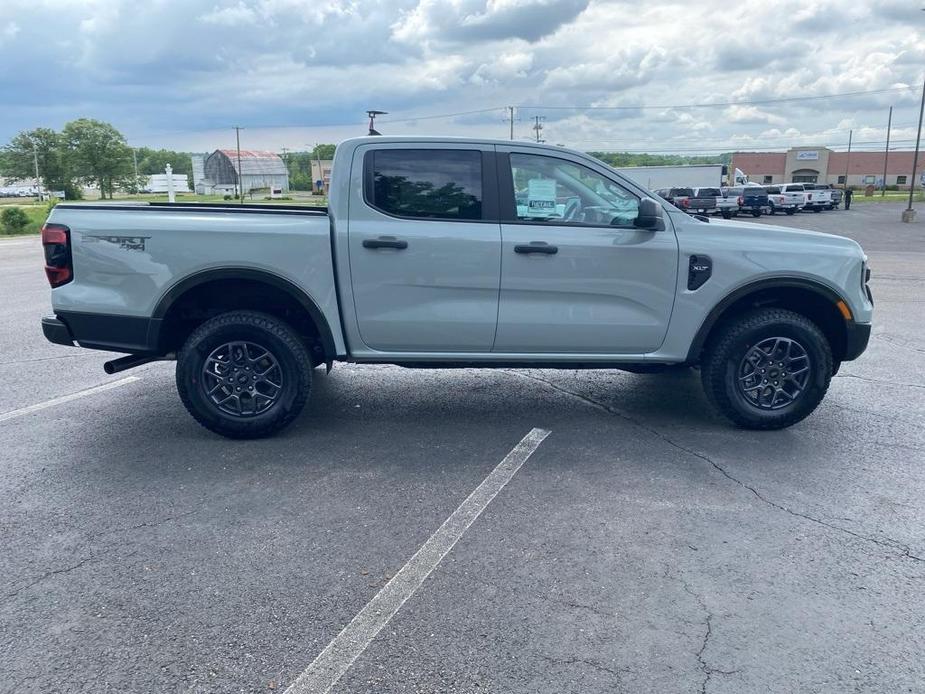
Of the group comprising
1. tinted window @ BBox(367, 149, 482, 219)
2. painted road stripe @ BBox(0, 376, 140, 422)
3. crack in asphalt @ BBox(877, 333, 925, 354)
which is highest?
tinted window @ BBox(367, 149, 482, 219)

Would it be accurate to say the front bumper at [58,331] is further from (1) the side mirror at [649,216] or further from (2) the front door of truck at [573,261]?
(1) the side mirror at [649,216]

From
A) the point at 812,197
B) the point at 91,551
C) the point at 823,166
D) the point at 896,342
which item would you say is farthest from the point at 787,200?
the point at 823,166

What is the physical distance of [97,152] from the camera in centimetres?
6950

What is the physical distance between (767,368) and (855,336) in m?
0.65

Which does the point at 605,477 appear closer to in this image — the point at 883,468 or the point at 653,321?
the point at 653,321

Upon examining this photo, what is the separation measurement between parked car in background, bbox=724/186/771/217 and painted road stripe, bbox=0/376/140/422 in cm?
4020

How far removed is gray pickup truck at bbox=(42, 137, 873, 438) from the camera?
15.9ft

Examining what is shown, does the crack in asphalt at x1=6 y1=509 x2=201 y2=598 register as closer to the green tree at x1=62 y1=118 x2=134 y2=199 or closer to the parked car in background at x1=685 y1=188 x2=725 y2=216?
the parked car in background at x1=685 y1=188 x2=725 y2=216

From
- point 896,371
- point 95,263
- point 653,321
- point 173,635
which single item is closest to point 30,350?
point 95,263

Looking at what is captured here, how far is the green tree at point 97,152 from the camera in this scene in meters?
69.5

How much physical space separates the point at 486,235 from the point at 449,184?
455 millimetres

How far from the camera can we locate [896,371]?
7027mm

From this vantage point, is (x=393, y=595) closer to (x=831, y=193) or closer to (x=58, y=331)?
(x=58, y=331)

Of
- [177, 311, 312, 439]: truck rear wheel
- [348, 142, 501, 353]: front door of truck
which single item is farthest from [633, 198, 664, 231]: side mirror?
[177, 311, 312, 439]: truck rear wheel
